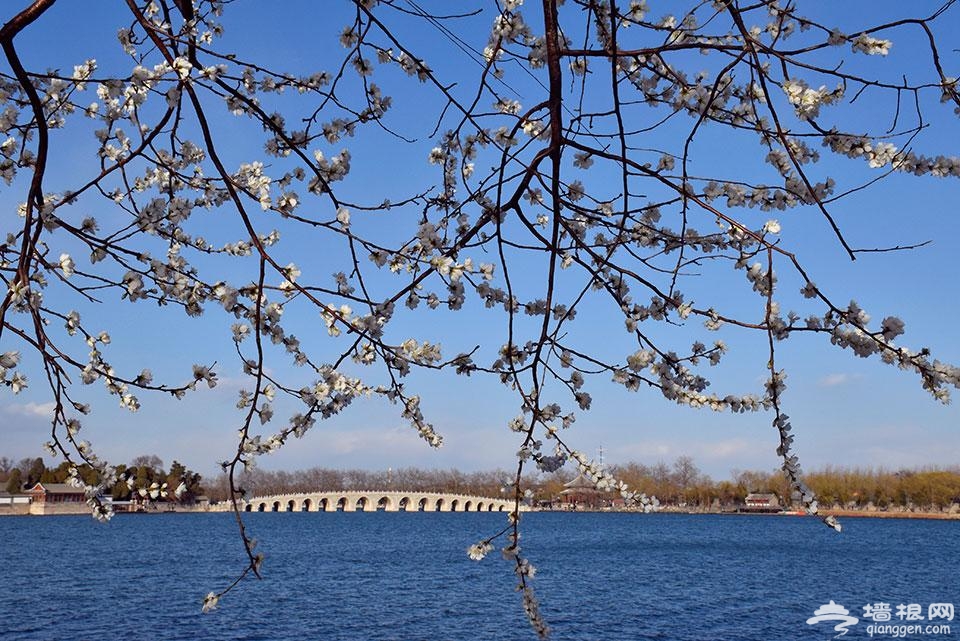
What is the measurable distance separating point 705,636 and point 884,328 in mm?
19711

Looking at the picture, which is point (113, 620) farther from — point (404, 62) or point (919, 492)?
point (919, 492)

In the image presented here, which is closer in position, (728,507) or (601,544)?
(601,544)

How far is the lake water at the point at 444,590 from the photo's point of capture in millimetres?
20344

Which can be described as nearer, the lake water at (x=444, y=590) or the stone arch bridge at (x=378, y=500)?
the lake water at (x=444, y=590)

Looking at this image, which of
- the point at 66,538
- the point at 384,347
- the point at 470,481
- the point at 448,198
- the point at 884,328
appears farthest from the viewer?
the point at 470,481

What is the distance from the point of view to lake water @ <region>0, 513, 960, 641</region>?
66.7 feet

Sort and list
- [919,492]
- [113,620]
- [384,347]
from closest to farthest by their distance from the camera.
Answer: [384,347] → [113,620] → [919,492]

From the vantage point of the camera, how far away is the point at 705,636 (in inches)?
770

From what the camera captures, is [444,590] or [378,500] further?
[378,500]

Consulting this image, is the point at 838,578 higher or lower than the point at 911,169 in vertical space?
lower

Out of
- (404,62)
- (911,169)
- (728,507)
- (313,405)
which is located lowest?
(728,507)

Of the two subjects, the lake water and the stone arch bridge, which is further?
the stone arch bridge

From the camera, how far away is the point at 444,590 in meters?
27.7

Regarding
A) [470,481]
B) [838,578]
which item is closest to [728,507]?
[470,481]
